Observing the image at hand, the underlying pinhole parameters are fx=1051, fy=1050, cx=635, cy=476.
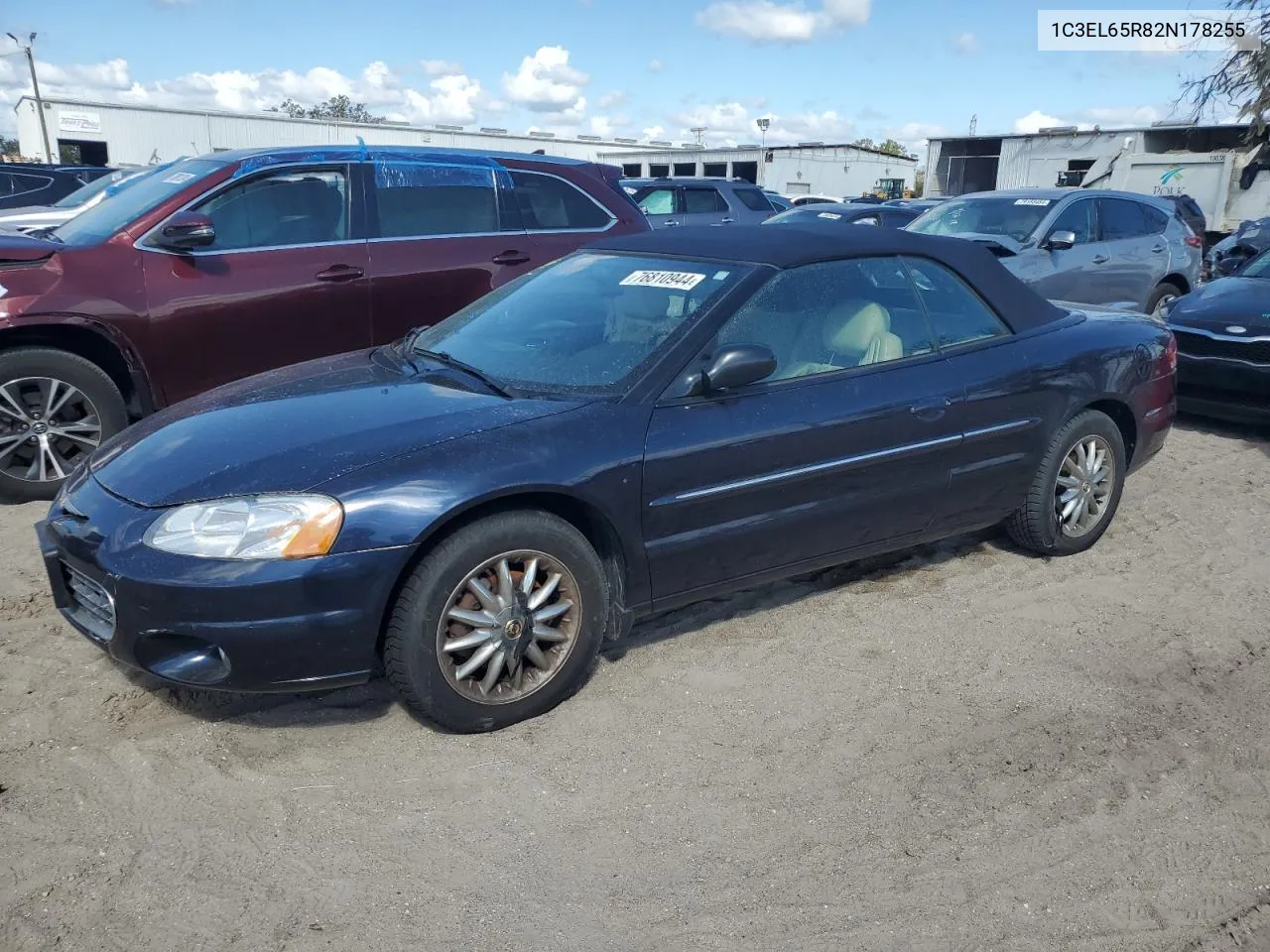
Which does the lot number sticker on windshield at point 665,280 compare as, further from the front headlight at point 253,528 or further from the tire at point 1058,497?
the tire at point 1058,497

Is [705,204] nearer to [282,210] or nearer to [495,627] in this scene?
[282,210]

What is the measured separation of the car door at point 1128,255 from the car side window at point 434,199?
635cm

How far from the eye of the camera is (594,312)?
4.02 metres

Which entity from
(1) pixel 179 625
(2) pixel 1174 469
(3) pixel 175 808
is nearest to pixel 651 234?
(1) pixel 179 625

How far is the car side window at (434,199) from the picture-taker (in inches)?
242

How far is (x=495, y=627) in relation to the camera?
3.18 m

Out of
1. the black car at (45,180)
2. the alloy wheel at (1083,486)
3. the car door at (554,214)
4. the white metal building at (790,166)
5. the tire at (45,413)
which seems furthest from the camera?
the white metal building at (790,166)

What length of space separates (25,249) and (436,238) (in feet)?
7.02

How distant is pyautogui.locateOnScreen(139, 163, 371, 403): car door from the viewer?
17.7 ft

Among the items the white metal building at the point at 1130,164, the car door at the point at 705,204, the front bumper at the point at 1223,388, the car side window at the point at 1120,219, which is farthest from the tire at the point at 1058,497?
the white metal building at the point at 1130,164

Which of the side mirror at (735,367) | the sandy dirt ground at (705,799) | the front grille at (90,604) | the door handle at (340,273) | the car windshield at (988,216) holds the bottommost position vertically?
the sandy dirt ground at (705,799)

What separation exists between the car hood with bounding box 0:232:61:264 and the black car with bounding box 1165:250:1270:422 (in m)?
7.27

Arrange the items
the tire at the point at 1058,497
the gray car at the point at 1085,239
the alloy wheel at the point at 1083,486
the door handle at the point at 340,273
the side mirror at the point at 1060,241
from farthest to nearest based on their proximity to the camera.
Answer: the gray car at the point at 1085,239 < the side mirror at the point at 1060,241 < the door handle at the point at 340,273 < the alloy wheel at the point at 1083,486 < the tire at the point at 1058,497

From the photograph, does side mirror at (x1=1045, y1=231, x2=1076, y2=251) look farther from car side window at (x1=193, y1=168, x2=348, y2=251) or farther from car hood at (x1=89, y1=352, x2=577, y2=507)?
car hood at (x1=89, y1=352, x2=577, y2=507)
